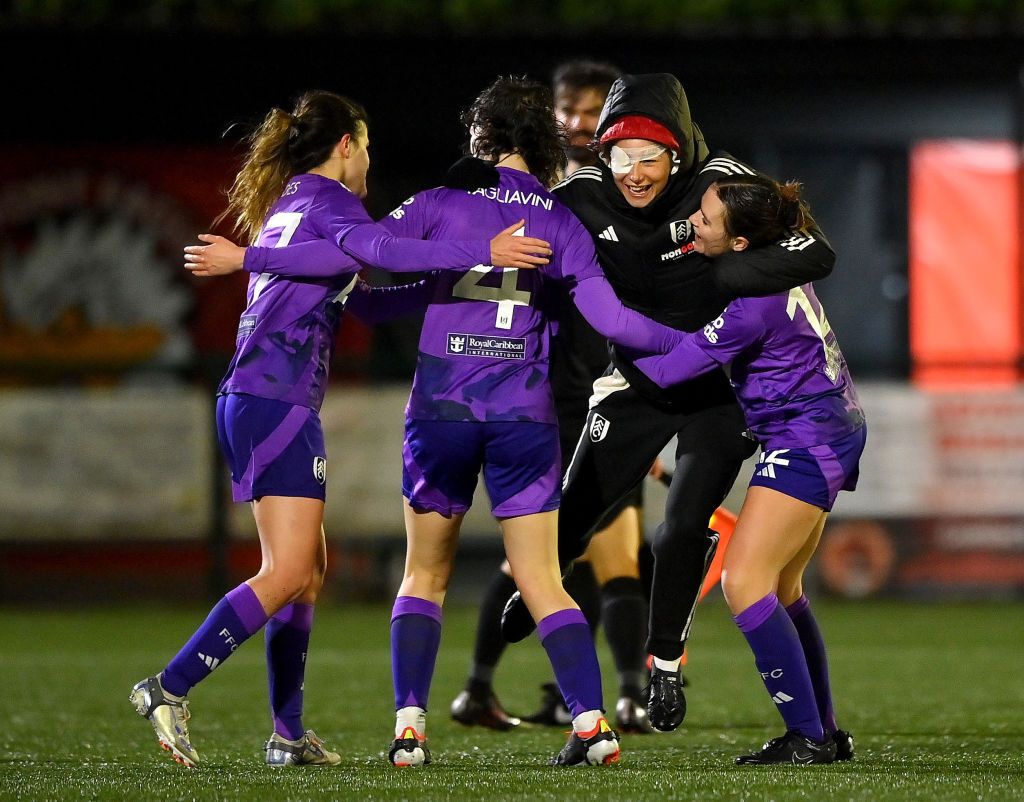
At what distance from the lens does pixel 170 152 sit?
1262cm

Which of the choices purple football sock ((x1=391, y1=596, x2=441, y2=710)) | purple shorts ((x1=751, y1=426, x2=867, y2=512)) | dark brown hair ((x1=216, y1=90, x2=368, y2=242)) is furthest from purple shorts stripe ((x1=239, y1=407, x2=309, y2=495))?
purple shorts ((x1=751, y1=426, x2=867, y2=512))

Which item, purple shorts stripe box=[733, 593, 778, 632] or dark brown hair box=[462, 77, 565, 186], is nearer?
purple shorts stripe box=[733, 593, 778, 632]

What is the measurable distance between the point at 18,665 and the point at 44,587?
13.0ft

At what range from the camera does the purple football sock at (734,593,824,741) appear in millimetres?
4203

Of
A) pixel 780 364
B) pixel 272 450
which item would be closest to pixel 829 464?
pixel 780 364

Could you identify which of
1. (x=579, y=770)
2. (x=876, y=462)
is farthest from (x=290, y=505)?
(x=876, y=462)

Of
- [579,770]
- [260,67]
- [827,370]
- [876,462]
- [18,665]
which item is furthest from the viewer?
[260,67]

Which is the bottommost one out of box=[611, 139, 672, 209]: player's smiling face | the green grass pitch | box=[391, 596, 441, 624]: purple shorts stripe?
the green grass pitch

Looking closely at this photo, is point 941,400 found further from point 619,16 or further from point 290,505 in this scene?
point 290,505

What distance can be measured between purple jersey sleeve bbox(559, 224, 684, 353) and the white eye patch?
0.23 m

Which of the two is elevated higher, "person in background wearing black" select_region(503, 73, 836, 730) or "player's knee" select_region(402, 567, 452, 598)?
"person in background wearing black" select_region(503, 73, 836, 730)

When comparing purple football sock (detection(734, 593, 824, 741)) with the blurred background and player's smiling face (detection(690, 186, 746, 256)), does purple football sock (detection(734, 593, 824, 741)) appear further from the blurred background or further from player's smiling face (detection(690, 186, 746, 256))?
the blurred background

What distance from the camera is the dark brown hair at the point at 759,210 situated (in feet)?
14.1

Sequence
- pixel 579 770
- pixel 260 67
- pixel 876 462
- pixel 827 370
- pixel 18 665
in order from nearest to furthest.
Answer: pixel 579 770, pixel 827 370, pixel 18 665, pixel 876 462, pixel 260 67
